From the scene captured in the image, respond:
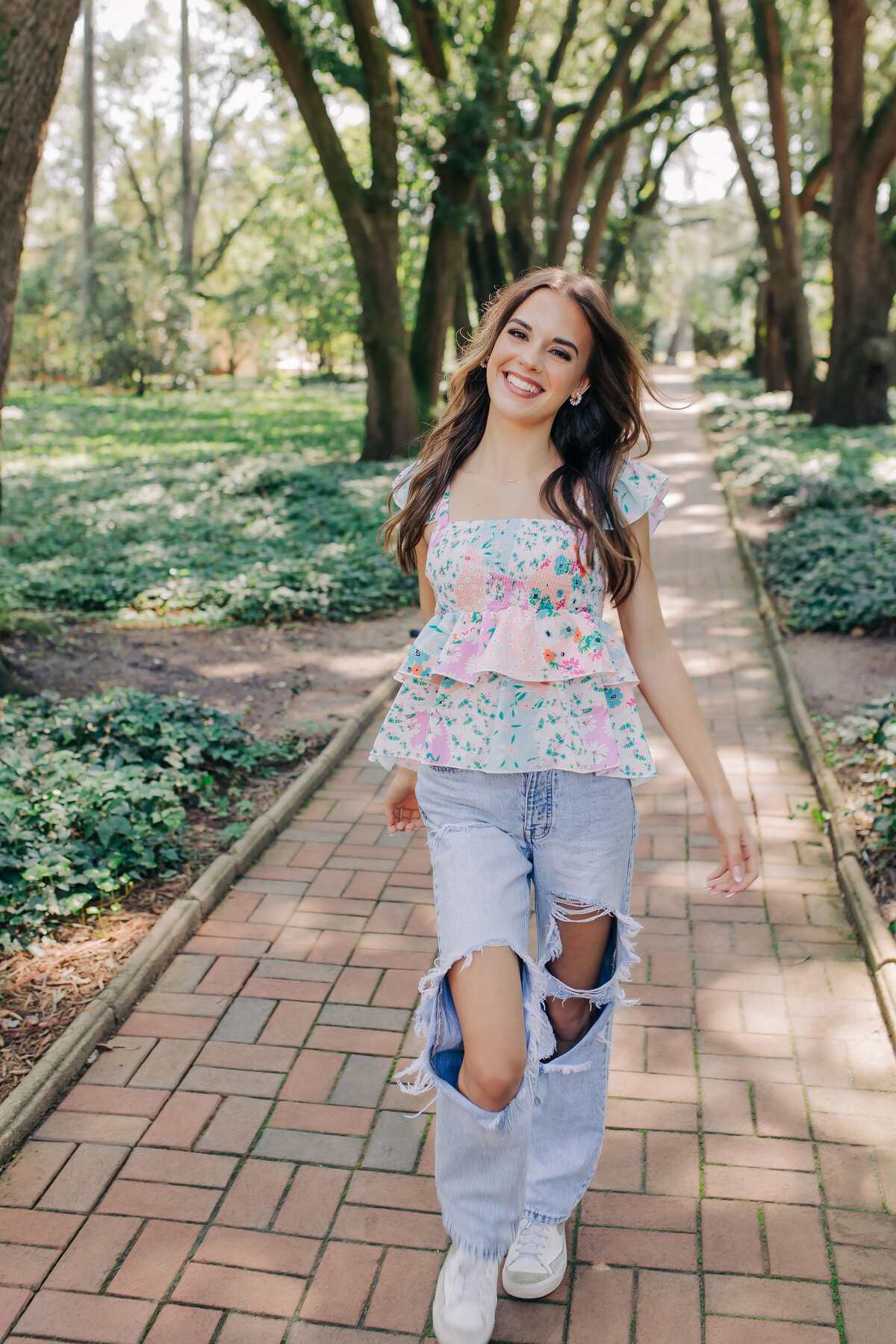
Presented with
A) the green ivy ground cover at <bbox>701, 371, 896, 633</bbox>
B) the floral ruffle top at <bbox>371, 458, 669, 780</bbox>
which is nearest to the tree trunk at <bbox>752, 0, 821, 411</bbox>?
the green ivy ground cover at <bbox>701, 371, 896, 633</bbox>

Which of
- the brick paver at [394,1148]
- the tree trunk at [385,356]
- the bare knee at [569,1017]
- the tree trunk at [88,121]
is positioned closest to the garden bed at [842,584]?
the brick paver at [394,1148]

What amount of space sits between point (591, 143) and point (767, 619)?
1318cm

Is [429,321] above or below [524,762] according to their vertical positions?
above

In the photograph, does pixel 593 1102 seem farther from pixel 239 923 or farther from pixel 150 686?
pixel 150 686

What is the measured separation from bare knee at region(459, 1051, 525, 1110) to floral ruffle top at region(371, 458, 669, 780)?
1.71ft

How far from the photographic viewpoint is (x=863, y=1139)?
277 cm

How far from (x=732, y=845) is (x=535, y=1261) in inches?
39.6

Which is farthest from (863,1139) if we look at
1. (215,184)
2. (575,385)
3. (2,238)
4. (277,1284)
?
(215,184)

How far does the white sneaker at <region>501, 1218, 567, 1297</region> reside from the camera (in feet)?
7.64

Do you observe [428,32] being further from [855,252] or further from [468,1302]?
[468,1302]

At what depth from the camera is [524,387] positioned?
89.4 inches

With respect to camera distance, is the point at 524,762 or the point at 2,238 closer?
the point at 524,762

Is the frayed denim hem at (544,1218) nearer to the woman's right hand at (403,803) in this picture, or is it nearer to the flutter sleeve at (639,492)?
the woman's right hand at (403,803)

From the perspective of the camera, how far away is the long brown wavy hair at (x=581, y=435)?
2.23m
